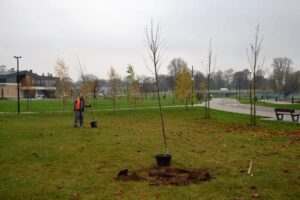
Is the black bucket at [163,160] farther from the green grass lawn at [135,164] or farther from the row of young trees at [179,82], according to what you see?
the row of young trees at [179,82]

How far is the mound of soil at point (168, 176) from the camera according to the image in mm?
7203

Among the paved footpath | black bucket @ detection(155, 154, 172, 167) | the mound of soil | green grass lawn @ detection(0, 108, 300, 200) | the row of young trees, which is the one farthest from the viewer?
the row of young trees

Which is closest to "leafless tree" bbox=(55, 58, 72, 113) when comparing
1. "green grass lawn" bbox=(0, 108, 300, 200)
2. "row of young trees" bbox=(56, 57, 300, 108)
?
"row of young trees" bbox=(56, 57, 300, 108)

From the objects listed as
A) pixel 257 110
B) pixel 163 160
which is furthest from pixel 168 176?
pixel 257 110

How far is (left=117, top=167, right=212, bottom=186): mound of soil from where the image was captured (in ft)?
Answer: 23.6

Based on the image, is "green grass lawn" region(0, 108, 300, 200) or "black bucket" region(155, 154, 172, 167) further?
"black bucket" region(155, 154, 172, 167)

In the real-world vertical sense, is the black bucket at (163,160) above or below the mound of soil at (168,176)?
above

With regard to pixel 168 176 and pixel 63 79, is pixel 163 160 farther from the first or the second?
pixel 63 79

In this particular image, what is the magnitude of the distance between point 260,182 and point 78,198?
382 cm

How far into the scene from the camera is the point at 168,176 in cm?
767

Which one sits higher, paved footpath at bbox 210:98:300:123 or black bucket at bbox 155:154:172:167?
black bucket at bbox 155:154:172:167

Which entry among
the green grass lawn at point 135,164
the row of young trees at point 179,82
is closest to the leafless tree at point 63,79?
the row of young trees at point 179,82

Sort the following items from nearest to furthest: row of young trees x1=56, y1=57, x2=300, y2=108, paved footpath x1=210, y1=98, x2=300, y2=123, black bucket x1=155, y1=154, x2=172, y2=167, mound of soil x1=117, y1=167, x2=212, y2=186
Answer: mound of soil x1=117, y1=167, x2=212, y2=186, black bucket x1=155, y1=154, x2=172, y2=167, paved footpath x1=210, y1=98, x2=300, y2=123, row of young trees x1=56, y1=57, x2=300, y2=108

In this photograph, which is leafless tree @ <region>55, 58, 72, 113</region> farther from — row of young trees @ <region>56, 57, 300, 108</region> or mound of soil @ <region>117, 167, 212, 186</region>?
mound of soil @ <region>117, 167, 212, 186</region>
